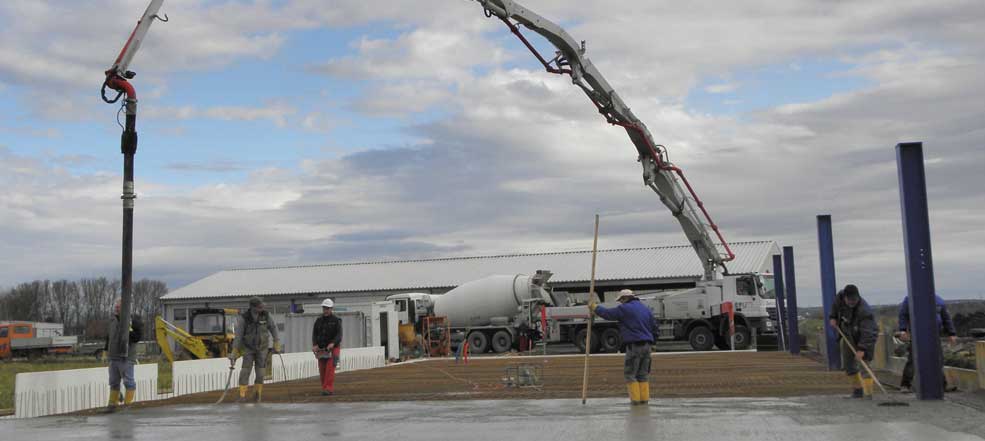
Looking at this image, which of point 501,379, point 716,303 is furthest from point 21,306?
point 501,379

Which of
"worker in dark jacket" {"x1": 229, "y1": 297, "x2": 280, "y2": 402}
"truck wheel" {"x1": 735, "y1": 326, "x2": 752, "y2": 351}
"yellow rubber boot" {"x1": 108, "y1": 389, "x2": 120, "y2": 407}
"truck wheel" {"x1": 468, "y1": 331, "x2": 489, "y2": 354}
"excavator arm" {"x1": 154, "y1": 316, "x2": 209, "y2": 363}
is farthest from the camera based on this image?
"truck wheel" {"x1": 468, "y1": 331, "x2": 489, "y2": 354}

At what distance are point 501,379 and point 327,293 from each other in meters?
42.4

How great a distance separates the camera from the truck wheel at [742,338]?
3778 cm

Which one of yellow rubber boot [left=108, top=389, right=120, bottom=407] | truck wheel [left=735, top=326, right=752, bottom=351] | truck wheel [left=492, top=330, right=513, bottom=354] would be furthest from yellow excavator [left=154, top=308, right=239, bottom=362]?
yellow rubber boot [left=108, top=389, right=120, bottom=407]

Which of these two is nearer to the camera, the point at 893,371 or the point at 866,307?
the point at 866,307

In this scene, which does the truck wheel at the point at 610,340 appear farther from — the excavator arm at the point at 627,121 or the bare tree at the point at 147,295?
Result: the bare tree at the point at 147,295

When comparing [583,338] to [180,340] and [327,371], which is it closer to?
[180,340]

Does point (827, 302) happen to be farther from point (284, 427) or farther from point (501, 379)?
point (284, 427)

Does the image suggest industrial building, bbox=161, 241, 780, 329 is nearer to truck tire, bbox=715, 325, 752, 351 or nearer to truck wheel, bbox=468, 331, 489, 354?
truck wheel, bbox=468, 331, 489, 354

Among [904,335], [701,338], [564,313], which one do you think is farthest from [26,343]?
[904,335]

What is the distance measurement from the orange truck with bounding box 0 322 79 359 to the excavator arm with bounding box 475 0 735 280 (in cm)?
3614

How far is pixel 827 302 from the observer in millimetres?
21812

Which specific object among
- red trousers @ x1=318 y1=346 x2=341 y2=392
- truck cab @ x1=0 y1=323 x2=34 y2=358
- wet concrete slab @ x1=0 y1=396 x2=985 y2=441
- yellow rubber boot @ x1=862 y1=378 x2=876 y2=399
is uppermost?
truck cab @ x1=0 y1=323 x2=34 y2=358

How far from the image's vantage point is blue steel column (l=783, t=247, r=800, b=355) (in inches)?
1117
